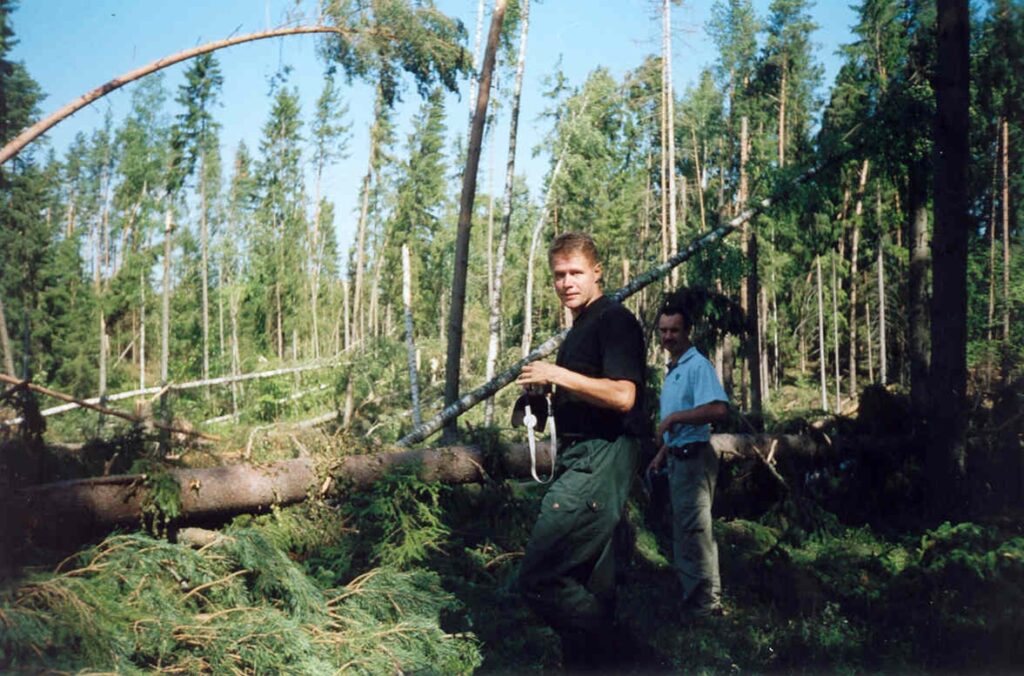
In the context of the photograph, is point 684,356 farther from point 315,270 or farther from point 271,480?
point 315,270

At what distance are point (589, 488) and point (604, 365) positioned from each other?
0.57 m

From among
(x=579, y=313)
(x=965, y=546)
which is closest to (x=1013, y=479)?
(x=965, y=546)

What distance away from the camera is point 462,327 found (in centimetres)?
1144

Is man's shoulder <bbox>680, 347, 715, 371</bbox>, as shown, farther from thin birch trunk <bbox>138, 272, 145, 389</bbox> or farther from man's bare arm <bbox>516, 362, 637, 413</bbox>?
thin birch trunk <bbox>138, 272, 145, 389</bbox>

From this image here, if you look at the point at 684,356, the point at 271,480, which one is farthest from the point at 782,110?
the point at 271,480

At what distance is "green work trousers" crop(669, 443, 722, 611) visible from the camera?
5504 mm

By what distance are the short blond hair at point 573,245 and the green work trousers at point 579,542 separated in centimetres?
90

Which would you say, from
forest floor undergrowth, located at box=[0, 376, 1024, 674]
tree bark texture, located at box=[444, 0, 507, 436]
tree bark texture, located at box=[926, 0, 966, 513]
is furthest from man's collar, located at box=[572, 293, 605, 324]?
tree bark texture, located at box=[444, 0, 507, 436]

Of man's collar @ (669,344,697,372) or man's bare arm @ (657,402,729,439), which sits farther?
man's collar @ (669,344,697,372)

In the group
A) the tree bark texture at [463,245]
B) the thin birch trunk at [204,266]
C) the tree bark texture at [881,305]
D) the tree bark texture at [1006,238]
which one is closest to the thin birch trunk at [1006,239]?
the tree bark texture at [1006,238]

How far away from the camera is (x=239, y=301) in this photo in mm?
21891

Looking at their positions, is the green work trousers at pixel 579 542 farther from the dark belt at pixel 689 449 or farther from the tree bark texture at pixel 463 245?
the tree bark texture at pixel 463 245

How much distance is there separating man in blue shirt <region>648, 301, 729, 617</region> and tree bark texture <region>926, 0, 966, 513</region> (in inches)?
155

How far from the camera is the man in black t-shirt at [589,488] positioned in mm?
3504
